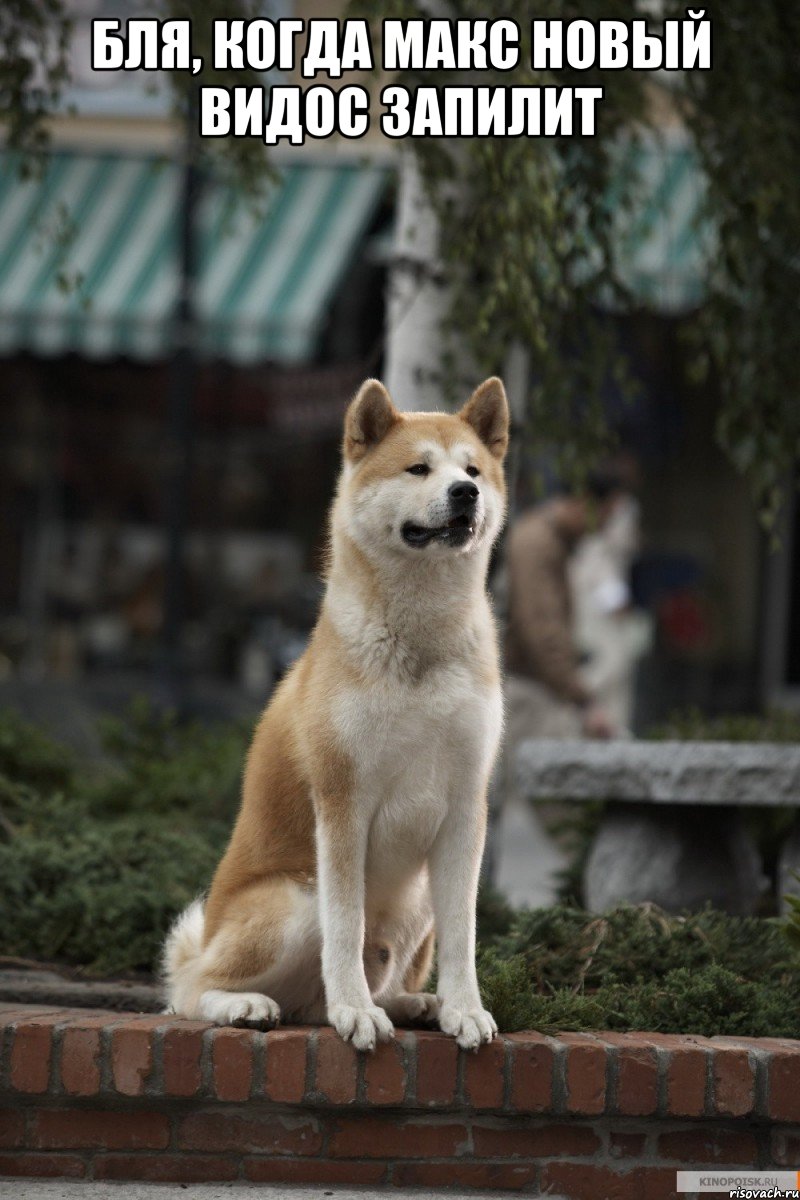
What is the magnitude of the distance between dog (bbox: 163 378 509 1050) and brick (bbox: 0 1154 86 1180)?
16.4 inches

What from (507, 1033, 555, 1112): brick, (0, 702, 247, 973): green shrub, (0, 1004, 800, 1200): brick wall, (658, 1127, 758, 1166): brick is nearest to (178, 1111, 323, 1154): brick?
(0, 1004, 800, 1200): brick wall

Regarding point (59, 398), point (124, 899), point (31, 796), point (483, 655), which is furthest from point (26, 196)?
point (483, 655)

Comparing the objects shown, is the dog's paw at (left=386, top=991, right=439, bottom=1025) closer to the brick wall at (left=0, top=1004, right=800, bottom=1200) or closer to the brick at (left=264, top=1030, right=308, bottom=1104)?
the brick wall at (left=0, top=1004, right=800, bottom=1200)

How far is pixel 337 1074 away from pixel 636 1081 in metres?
0.67

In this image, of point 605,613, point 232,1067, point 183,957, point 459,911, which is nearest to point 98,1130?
point 232,1067

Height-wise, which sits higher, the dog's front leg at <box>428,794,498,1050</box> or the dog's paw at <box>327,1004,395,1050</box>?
the dog's front leg at <box>428,794,498,1050</box>

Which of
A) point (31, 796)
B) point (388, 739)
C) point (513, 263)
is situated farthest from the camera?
point (31, 796)

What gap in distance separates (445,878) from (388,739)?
0.36m

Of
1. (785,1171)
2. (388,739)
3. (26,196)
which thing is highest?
(26,196)

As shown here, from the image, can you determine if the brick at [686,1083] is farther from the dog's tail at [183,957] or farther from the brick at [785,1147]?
the dog's tail at [183,957]

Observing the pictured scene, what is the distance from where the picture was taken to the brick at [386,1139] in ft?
11.3

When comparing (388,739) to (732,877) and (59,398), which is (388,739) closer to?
(732,877)

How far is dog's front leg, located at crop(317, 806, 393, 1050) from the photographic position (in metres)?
3.30

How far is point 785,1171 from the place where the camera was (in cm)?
348
